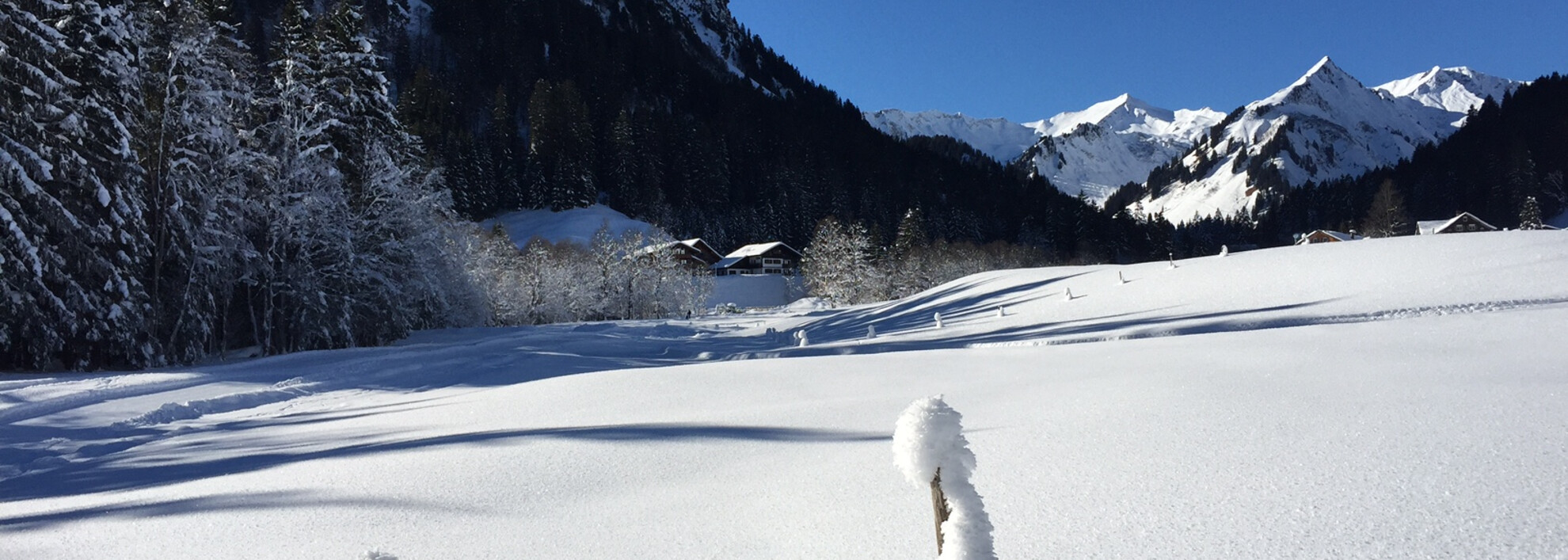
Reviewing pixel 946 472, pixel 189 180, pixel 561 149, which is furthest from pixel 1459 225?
pixel 561 149

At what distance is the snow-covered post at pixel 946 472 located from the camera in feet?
3.88

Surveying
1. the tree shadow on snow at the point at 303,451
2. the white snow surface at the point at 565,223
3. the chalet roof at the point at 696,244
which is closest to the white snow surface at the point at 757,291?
the chalet roof at the point at 696,244

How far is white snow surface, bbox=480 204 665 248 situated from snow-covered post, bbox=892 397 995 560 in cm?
6532

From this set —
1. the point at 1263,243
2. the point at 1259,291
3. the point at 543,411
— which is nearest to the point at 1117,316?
the point at 1259,291

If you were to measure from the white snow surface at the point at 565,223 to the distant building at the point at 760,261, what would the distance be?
29.4ft

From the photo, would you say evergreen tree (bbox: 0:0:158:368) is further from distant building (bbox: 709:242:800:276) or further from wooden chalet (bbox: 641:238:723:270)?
distant building (bbox: 709:242:800:276)

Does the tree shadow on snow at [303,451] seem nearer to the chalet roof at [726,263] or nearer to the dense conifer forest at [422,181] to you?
the dense conifer forest at [422,181]

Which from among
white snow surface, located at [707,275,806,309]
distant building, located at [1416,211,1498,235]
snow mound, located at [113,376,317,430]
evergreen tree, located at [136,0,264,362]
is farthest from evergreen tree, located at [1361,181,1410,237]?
evergreen tree, located at [136,0,264,362]

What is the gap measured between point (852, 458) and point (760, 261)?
234ft

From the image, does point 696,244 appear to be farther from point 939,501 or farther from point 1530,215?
point 1530,215

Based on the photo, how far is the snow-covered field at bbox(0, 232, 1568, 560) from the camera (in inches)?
105

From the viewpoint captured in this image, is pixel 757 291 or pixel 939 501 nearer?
pixel 939 501

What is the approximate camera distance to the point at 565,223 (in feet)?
230

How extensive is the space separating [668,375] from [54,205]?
14907 mm
